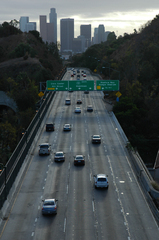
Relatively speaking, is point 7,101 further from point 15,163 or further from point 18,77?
point 15,163

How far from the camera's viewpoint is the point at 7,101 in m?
99.4

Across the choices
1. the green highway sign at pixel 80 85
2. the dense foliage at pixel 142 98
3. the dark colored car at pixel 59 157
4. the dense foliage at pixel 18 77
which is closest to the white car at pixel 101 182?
the dark colored car at pixel 59 157

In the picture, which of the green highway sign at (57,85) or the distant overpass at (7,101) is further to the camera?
the distant overpass at (7,101)

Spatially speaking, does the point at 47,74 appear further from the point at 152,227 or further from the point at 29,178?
the point at 152,227

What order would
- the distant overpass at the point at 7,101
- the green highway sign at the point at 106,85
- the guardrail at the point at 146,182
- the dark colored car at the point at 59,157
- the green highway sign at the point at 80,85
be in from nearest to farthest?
the guardrail at the point at 146,182
the dark colored car at the point at 59,157
the green highway sign at the point at 80,85
the green highway sign at the point at 106,85
the distant overpass at the point at 7,101

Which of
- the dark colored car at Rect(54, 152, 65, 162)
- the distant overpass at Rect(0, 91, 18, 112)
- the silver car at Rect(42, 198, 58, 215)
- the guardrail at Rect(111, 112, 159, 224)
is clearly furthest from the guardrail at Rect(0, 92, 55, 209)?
the distant overpass at Rect(0, 91, 18, 112)

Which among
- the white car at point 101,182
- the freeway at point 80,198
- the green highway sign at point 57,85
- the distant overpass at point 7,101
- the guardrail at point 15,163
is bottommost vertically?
the distant overpass at point 7,101

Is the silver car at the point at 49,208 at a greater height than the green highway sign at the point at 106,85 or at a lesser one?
lesser

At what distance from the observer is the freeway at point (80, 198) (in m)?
26.0

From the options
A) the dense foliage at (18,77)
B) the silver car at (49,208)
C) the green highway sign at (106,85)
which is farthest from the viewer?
the green highway sign at (106,85)

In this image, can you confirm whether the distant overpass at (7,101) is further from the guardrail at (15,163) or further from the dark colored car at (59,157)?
the dark colored car at (59,157)

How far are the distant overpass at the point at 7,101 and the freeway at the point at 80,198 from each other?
4435 centimetres

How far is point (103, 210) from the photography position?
2981 cm

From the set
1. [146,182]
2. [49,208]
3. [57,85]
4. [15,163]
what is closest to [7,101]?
[57,85]
